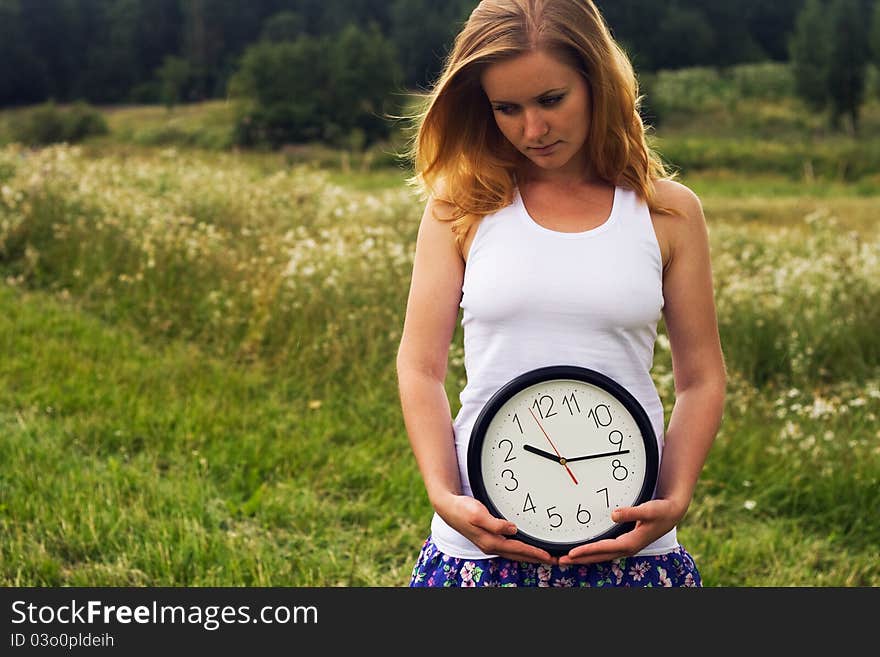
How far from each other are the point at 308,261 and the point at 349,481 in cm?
218

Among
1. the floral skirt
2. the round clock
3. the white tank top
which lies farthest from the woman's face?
the floral skirt

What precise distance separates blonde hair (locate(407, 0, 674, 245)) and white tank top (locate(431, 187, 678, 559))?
0.15 ft

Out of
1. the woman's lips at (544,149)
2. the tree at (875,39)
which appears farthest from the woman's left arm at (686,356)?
the tree at (875,39)

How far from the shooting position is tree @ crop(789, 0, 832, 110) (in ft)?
139

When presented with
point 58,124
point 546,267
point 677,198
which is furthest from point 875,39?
point 546,267

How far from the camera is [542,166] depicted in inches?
72.4

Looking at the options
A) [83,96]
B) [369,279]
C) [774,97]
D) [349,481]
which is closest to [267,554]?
[349,481]

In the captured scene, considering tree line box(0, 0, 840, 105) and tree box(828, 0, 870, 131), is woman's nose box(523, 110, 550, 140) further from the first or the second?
tree box(828, 0, 870, 131)

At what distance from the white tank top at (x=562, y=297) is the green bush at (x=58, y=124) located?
28.6 m

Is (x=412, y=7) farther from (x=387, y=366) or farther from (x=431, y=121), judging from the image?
(x=431, y=121)

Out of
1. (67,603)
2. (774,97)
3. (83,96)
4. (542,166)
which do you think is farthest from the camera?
(774,97)

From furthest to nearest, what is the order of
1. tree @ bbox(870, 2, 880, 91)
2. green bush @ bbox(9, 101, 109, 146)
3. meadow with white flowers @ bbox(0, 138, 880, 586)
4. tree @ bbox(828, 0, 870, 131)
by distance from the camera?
tree @ bbox(870, 2, 880, 91), tree @ bbox(828, 0, 870, 131), green bush @ bbox(9, 101, 109, 146), meadow with white flowers @ bbox(0, 138, 880, 586)

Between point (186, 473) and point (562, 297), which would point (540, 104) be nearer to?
point (562, 297)

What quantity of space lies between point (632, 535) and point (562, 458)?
0.57ft
